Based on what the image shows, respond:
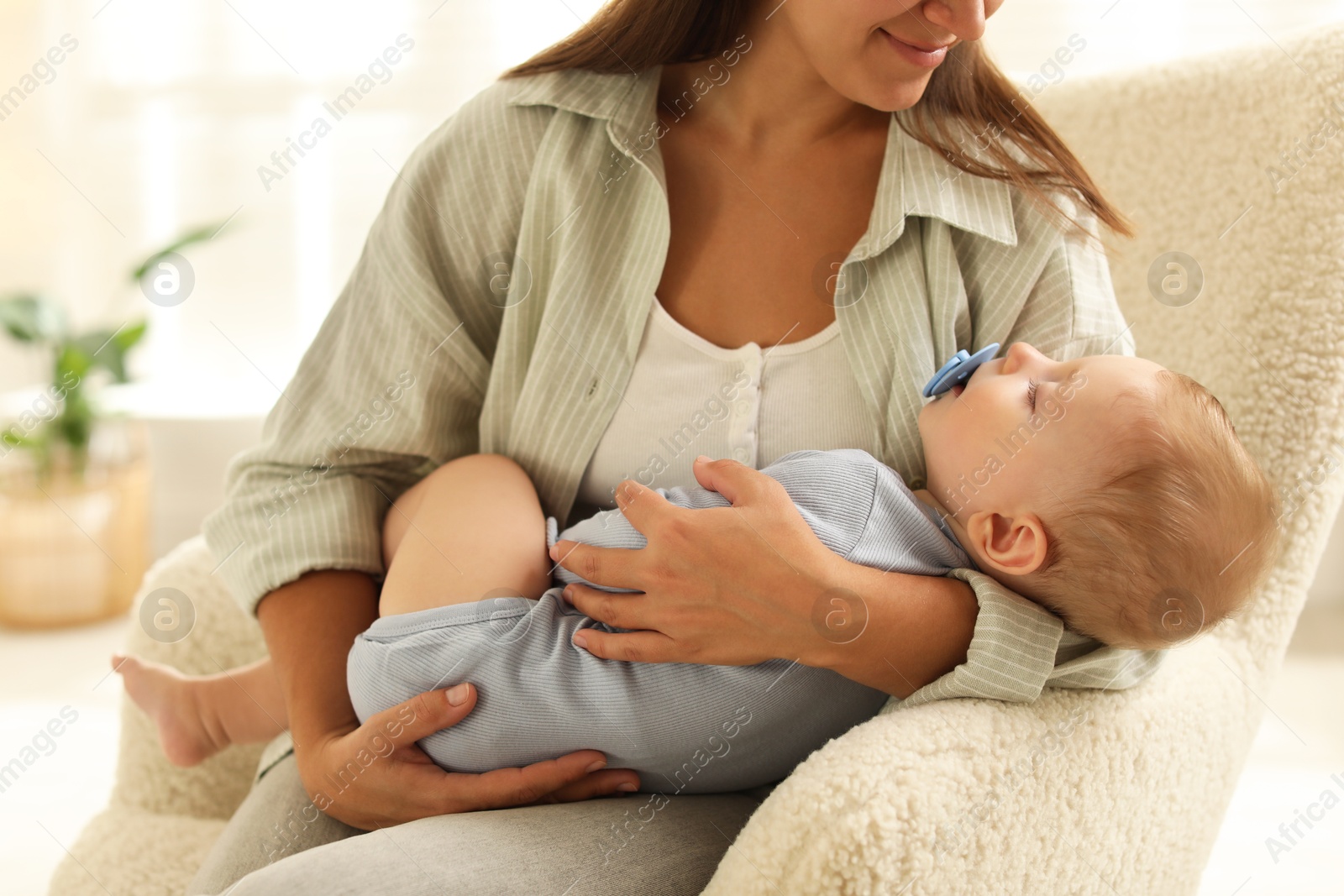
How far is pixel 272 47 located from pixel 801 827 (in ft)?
9.34

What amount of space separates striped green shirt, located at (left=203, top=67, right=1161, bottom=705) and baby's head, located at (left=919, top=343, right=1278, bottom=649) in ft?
0.41

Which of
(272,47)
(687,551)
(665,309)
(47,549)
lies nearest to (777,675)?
(687,551)

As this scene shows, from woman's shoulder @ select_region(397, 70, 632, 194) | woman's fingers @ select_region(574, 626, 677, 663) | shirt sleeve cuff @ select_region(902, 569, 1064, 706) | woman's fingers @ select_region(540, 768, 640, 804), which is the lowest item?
woman's fingers @ select_region(540, 768, 640, 804)

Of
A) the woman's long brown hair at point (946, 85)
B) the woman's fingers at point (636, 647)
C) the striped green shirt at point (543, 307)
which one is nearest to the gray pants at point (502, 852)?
the woman's fingers at point (636, 647)

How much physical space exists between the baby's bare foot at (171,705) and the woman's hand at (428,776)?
29 centimetres

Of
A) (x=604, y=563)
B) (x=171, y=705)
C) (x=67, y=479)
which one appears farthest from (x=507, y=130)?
(x=67, y=479)

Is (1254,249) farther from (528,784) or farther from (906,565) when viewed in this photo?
(528,784)

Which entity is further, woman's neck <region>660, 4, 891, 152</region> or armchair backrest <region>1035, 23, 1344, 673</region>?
woman's neck <region>660, 4, 891, 152</region>

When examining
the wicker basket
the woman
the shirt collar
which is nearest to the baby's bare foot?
the woman

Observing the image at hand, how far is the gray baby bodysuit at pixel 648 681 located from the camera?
97 cm

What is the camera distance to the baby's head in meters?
0.92

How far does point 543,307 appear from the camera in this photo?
123cm

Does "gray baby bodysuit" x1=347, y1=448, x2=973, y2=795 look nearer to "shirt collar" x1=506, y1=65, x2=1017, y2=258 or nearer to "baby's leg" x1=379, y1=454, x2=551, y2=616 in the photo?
"baby's leg" x1=379, y1=454, x2=551, y2=616

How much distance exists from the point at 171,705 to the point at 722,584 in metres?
0.69
